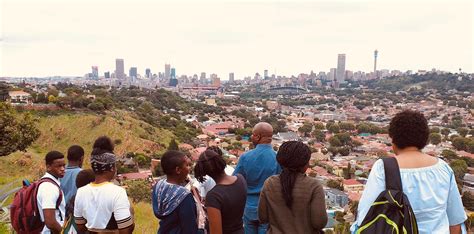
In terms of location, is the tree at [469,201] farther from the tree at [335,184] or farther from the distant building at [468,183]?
the tree at [335,184]

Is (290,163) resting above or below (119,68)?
below

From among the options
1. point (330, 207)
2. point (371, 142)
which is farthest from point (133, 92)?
point (330, 207)

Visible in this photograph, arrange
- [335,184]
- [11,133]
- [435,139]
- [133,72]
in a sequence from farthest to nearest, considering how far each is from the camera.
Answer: [133,72] < [435,139] < [335,184] < [11,133]

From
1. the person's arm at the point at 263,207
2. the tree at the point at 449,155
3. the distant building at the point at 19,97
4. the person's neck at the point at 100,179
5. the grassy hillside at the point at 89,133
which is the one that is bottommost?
the tree at the point at 449,155

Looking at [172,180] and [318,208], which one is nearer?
[318,208]

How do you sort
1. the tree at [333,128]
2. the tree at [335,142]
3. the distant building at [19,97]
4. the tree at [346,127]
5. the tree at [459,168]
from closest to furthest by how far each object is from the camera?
the tree at [459,168], the distant building at [19,97], the tree at [335,142], the tree at [333,128], the tree at [346,127]

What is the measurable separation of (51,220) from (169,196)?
861 mm

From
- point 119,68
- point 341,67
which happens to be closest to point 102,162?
point 341,67

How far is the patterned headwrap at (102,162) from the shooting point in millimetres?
2023

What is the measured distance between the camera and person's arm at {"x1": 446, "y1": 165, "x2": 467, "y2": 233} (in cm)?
158

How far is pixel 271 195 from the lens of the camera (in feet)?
6.11

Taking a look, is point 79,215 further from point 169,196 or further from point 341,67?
point 341,67

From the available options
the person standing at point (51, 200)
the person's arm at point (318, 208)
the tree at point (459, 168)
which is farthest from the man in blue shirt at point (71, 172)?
the tree at point (459, 168)

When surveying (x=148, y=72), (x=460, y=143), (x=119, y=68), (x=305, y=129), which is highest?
(x=119, y=68)
